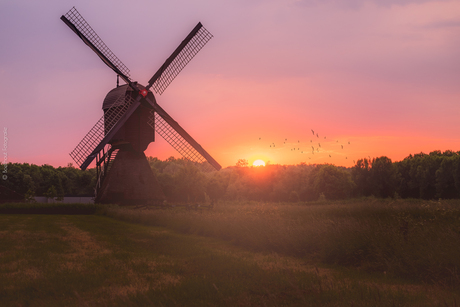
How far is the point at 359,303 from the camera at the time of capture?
5121 mm

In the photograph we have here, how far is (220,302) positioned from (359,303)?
7.27 feet

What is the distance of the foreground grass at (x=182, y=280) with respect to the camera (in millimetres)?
5555

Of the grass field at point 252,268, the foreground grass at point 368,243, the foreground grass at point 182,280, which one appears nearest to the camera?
the foreground grass at point 182,280

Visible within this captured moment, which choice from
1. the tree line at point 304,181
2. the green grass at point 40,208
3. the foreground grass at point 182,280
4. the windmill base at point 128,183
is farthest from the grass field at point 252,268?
the tree line at point 304,181

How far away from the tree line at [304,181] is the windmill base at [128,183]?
29.2 meters

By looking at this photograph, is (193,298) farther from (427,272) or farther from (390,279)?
(427,272)

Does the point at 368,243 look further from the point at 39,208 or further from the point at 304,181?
the point at 304,181

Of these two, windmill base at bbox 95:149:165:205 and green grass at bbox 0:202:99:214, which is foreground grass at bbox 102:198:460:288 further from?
green grass at bbox 0:202:99:214

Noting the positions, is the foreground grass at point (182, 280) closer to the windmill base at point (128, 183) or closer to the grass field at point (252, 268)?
the grass field at point (252, 268)

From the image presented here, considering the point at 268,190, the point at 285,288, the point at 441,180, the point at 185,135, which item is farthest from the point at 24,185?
the point at 441,180

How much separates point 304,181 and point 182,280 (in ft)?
223

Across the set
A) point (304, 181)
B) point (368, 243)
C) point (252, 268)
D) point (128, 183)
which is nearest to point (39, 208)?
point (128, 183)

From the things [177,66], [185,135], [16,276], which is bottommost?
[16,276]

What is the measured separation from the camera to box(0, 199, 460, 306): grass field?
5.71 m
